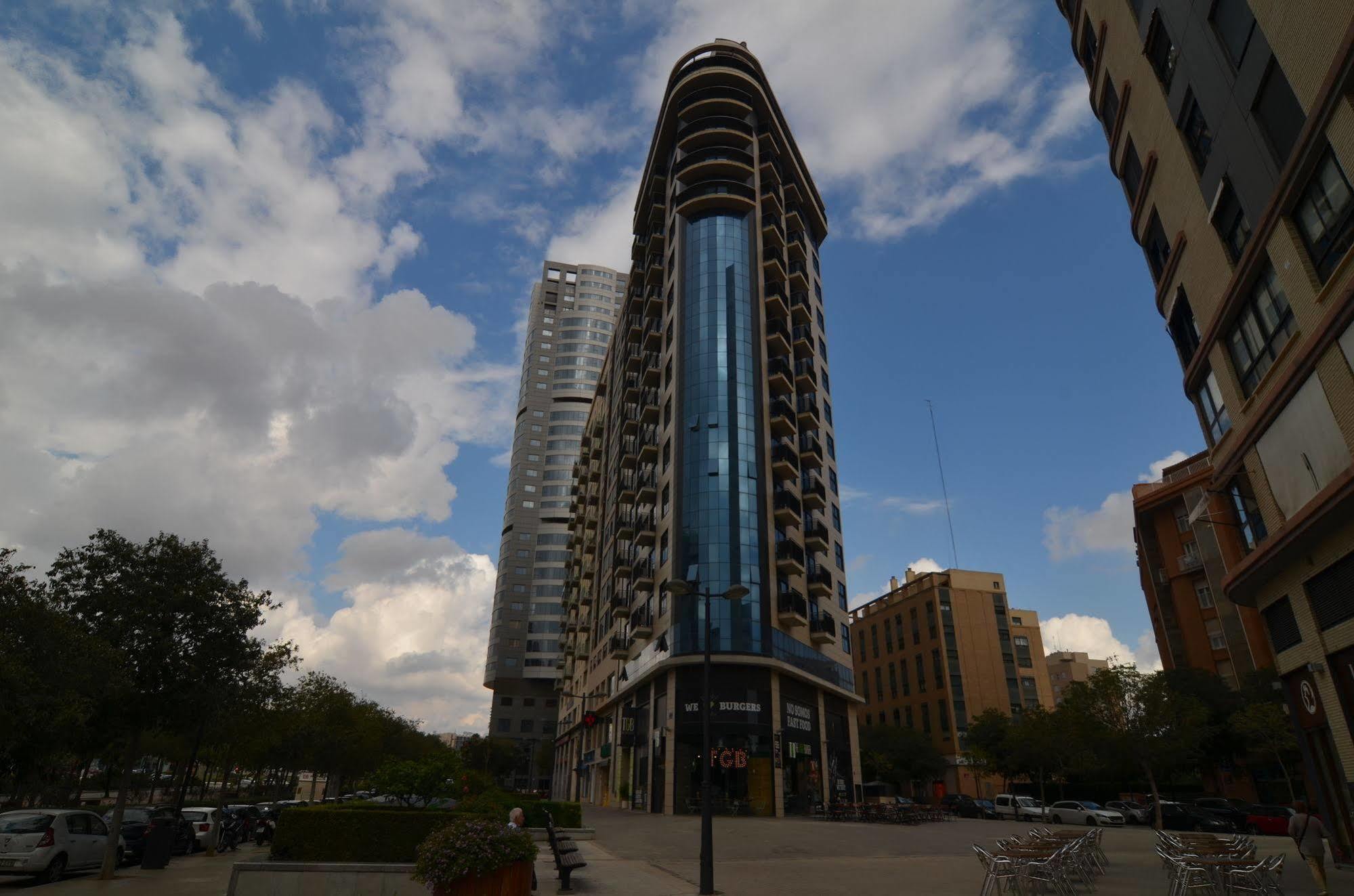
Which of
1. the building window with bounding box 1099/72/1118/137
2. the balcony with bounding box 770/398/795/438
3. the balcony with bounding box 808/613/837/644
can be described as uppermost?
the balcony with bounding box 770/398/795/438

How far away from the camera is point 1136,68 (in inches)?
886

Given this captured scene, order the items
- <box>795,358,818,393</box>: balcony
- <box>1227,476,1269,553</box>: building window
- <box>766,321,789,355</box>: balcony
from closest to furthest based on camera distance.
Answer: <box>1227,476,1269,553</box>: building window < <box>766,321,789,355</box>: balcony < <box>795,358,818,393</box>: balcony

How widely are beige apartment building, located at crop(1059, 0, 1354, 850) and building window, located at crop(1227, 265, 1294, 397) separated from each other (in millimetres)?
57

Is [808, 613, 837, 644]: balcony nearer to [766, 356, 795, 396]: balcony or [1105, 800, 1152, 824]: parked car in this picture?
[766, 356, 795, 396]: balcony

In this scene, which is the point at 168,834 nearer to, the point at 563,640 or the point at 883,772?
the point at 883,772

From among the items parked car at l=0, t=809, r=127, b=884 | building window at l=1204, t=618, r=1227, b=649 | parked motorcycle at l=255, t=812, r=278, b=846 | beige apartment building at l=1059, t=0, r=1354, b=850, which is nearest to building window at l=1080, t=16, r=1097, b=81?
beige apartment building at l=1059, t=0, r=1354, b=850

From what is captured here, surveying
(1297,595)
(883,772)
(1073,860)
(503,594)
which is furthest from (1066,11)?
(503,594)

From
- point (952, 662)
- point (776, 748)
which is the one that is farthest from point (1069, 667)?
point (776, 748)

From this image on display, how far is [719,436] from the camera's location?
47.7 m

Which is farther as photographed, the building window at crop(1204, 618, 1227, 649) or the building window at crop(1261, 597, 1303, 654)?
the building window at crop(1204, 618, 1227, 649)

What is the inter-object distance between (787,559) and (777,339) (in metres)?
16.6

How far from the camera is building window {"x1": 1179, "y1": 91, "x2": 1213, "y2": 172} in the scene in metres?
19.0

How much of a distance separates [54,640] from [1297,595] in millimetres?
28647

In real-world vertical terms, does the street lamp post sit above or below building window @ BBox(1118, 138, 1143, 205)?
below
